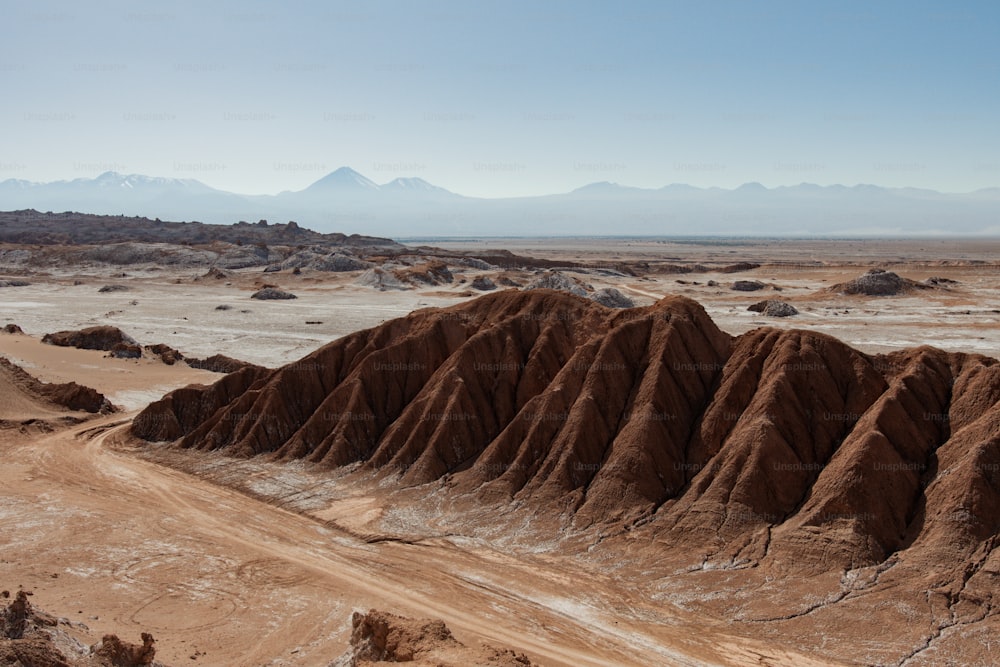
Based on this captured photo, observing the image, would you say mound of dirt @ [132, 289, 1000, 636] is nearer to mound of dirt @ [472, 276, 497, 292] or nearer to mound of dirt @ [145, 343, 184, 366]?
mound of dirt @ [145, 343, 184, 366]

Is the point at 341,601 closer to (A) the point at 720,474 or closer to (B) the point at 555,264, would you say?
(A) the point at 720,474

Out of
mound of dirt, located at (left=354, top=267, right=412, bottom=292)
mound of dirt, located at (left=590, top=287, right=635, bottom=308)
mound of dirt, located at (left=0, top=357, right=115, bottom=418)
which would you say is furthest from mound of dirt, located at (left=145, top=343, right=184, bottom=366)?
mound of dirt, located at (left=354, top=267, right=412, bottom=292)

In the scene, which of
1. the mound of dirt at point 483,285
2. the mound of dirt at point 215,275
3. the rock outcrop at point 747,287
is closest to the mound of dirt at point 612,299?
the mound of dirt at point 483,285

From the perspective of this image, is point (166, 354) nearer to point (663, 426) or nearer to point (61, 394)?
point (61, 394)

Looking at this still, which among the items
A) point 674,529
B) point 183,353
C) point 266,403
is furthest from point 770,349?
point 183,353

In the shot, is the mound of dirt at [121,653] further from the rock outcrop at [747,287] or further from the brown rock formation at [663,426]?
the rock outcrop at [747,287]

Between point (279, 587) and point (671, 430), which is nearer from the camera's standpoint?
point (279, 587)

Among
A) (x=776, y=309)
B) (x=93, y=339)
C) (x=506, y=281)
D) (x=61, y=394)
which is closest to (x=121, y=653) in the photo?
(x=61, y=394)
